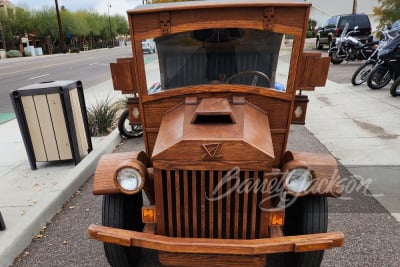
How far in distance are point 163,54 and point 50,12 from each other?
6074 centimetres

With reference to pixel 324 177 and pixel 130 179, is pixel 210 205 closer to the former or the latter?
pixel 130 179

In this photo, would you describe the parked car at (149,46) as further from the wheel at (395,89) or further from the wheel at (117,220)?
the wheel at (395,89)

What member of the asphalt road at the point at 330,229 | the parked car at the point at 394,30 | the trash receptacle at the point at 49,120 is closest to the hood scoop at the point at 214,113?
the asphalt road at the point at 330,229

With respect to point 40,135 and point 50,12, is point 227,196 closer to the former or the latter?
point 40,135

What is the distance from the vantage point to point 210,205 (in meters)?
2.27

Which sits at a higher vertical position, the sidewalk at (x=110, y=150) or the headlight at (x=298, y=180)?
the headlight at (x=298, y=180)

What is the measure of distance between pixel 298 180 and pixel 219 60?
3.86ft

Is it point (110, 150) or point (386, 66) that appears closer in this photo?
point (110, 150)

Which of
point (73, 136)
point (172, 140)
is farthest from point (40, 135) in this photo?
point (172, 140)

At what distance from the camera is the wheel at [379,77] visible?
31.7 feet

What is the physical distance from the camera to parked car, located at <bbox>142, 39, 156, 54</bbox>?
2.65 m

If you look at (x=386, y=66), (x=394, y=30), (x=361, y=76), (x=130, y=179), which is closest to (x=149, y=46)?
(x=130, y=179)

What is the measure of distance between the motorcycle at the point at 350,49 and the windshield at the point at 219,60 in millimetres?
13616

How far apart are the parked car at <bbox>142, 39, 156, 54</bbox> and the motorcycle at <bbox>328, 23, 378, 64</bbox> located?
14.0m
